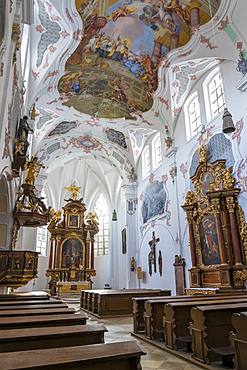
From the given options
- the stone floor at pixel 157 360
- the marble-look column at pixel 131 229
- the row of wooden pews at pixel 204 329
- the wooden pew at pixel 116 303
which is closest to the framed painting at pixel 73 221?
the marble-look column at pixel 131 229

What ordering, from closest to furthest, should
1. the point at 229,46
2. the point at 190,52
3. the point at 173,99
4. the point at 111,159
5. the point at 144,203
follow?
1. the point at 229,46
2. the point at 190,52
3. the point at 173,99
4. the point at 144,203
5. the point at 111,159

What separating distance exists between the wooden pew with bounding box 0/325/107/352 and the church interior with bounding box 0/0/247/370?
0.04 feet

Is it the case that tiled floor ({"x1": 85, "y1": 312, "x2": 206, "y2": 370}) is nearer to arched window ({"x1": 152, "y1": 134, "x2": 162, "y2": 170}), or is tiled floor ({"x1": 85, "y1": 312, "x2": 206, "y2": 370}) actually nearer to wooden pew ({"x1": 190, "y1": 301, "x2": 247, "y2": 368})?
wooden pew ({"x1": 190, "y1": 301, "x2": 247, "y2": 368})

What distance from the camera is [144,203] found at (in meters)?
16.9

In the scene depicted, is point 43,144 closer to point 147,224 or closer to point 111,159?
point 111,159

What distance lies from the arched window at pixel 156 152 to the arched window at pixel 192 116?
2.83 meters

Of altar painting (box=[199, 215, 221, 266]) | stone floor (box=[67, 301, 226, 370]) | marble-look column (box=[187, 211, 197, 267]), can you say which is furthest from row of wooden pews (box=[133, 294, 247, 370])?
marble-look column (box=[187, 211, 197, 267])

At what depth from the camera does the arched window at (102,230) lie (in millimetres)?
23266

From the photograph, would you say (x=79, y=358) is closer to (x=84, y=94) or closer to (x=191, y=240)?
(x=191, y=240)

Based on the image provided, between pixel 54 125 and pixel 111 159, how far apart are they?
188 inches

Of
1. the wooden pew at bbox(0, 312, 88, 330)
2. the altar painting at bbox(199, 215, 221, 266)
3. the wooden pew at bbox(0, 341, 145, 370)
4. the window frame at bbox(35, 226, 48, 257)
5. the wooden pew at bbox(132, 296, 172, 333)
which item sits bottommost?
the wooden pew at bbox(132, 296, 172, 333)

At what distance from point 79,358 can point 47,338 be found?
79 cm

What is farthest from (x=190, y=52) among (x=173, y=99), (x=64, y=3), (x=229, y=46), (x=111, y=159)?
(x=111, y=159)

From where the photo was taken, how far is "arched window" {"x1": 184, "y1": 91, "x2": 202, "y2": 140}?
12438mm
